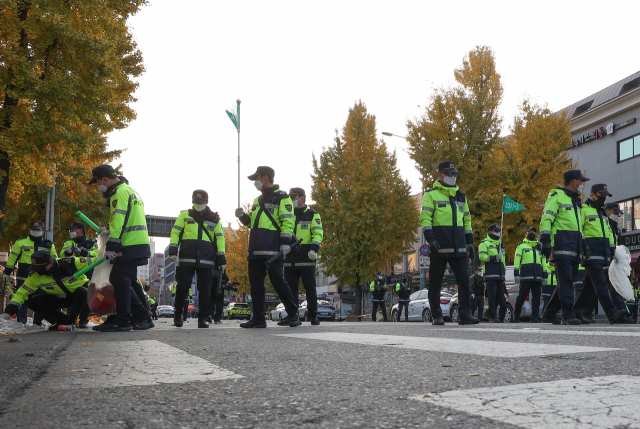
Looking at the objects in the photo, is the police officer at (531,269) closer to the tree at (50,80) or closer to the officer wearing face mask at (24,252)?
the tree at (50,80)

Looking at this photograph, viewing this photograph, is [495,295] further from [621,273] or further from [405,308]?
[405,308]

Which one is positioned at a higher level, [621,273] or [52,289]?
[621,273]

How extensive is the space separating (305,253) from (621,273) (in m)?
4.87

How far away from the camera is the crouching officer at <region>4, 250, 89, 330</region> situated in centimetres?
932

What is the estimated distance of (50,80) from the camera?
1266 centimetres

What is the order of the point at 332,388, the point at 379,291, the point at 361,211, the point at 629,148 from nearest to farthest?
the point at 332,388 < the point at 379,291 < the point at 629,148 < the point at 361,211

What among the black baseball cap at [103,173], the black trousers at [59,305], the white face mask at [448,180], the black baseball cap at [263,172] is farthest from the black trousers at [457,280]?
the black trousers at [59,305]

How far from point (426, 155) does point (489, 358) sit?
25.2 m

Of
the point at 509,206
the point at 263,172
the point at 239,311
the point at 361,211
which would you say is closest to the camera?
the point at 263,172

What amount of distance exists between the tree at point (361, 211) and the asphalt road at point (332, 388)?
3004 centimetres

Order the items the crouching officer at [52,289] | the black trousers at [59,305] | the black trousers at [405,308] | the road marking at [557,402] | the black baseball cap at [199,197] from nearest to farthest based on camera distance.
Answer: the road marking at [557,402] → the crouching officer at [52,289] → the black trousers at [59,305] → the black baseball cap at [199,197] → the black trousers at [405,308]

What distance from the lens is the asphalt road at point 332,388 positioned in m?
1.97

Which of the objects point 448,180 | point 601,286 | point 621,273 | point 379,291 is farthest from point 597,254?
point 379,291

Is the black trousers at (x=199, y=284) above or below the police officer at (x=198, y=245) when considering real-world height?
below
